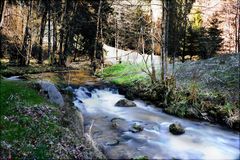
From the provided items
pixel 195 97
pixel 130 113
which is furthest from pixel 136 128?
pixel 195 97

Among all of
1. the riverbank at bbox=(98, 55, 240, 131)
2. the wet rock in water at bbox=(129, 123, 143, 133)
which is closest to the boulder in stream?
the wet rock in water at bbox=(129, 123, 143, 133)

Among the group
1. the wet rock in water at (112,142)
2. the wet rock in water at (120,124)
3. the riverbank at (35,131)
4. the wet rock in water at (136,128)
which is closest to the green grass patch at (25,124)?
the riverbank at (35,131)

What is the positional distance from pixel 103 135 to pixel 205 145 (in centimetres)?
469

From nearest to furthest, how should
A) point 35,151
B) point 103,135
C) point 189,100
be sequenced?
point 35,151
point 103,135
point 189,100

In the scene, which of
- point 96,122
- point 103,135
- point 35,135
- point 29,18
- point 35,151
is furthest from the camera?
point 29,18

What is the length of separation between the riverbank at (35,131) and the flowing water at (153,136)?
73.6 inches

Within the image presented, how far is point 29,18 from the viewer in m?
32.8

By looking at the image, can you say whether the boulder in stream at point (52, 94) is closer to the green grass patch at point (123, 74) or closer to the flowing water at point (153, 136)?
the flowing water at point (153, 136)

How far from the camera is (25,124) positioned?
11734 millimetres

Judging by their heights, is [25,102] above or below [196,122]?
above

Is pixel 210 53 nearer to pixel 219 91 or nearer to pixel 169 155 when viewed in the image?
pixel 219 91

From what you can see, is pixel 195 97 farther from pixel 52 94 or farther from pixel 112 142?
pixel 52 94

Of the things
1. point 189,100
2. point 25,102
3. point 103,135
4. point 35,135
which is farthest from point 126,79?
point 35,135

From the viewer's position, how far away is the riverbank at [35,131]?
10.2m
